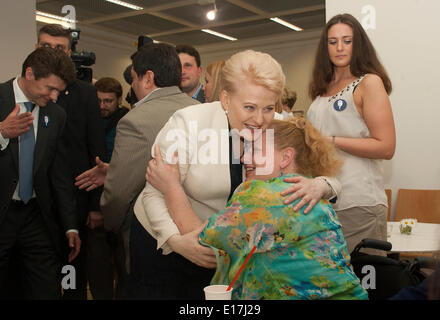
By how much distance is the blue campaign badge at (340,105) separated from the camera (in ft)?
5.23

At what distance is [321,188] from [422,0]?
1.47 metres

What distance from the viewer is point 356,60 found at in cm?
162

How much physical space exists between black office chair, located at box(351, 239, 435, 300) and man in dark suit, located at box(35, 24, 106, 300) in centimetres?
127

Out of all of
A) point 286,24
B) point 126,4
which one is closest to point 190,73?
point 126,4

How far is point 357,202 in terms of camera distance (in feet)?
5.11

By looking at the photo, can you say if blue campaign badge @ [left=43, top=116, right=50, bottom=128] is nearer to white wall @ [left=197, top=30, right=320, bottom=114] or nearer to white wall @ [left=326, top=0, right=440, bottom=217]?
white wall @ [left=326, top=0, right=440, bottom=217]

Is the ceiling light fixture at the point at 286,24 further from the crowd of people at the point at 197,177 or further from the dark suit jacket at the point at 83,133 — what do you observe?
the dark suit jacket at the point at 83,133

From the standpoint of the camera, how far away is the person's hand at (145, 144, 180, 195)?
1.15 metres

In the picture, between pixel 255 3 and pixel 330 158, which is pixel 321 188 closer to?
pixel 330 158

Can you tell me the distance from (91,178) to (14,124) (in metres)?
0.48

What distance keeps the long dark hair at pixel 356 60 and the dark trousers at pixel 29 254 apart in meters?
1.26

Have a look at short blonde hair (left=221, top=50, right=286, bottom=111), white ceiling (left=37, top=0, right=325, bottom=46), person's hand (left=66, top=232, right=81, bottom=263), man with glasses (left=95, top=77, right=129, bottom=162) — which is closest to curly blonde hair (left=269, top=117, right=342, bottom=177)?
short blonde hair (left=221, top=50, right=286, bottom=111)

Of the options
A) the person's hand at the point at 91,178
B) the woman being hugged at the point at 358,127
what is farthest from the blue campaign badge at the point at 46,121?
the woman being hugged at the point at 358,127
